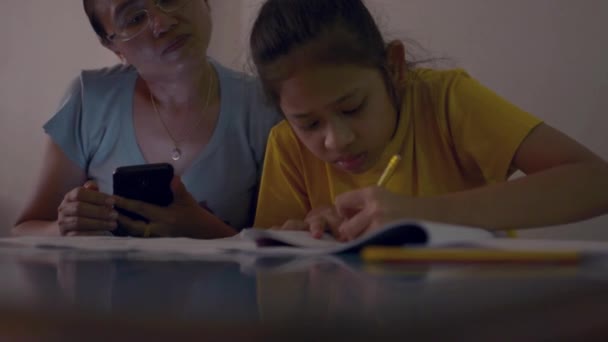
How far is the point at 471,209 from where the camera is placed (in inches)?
28.2

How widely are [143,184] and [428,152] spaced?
0.47 metres

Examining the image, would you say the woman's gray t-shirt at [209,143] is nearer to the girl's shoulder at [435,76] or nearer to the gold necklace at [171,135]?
the gold necklace at [171,135]

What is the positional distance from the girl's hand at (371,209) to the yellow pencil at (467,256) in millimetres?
230

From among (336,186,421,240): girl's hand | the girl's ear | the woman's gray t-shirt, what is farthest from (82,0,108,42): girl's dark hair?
(336,186,421,240): girl's hand

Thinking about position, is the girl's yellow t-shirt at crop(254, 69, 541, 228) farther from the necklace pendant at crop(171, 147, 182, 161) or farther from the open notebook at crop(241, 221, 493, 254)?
the open notebook at crop(241, 221, 493, 254)

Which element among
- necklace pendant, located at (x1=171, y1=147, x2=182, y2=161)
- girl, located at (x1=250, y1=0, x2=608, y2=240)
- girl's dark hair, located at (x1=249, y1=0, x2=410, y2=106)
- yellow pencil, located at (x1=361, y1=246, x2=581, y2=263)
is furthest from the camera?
necklace pendant, located at (x1=171, y1=147, x2=182, y2=161)

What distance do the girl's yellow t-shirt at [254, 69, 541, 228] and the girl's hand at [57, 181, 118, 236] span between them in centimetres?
26

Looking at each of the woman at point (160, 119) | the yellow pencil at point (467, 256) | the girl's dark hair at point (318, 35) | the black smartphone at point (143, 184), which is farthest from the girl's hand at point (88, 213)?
the yellow pencil at point (467, 256)

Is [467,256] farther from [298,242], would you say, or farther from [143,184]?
[143,184]

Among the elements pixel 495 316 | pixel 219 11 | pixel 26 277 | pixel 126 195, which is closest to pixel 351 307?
pixel 495 316

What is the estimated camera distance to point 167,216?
101 centimetres

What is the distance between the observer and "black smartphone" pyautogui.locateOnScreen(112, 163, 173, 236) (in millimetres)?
977

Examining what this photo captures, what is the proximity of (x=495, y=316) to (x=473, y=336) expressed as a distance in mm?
20

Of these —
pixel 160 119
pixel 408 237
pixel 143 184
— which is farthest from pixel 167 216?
pixel 408 237
